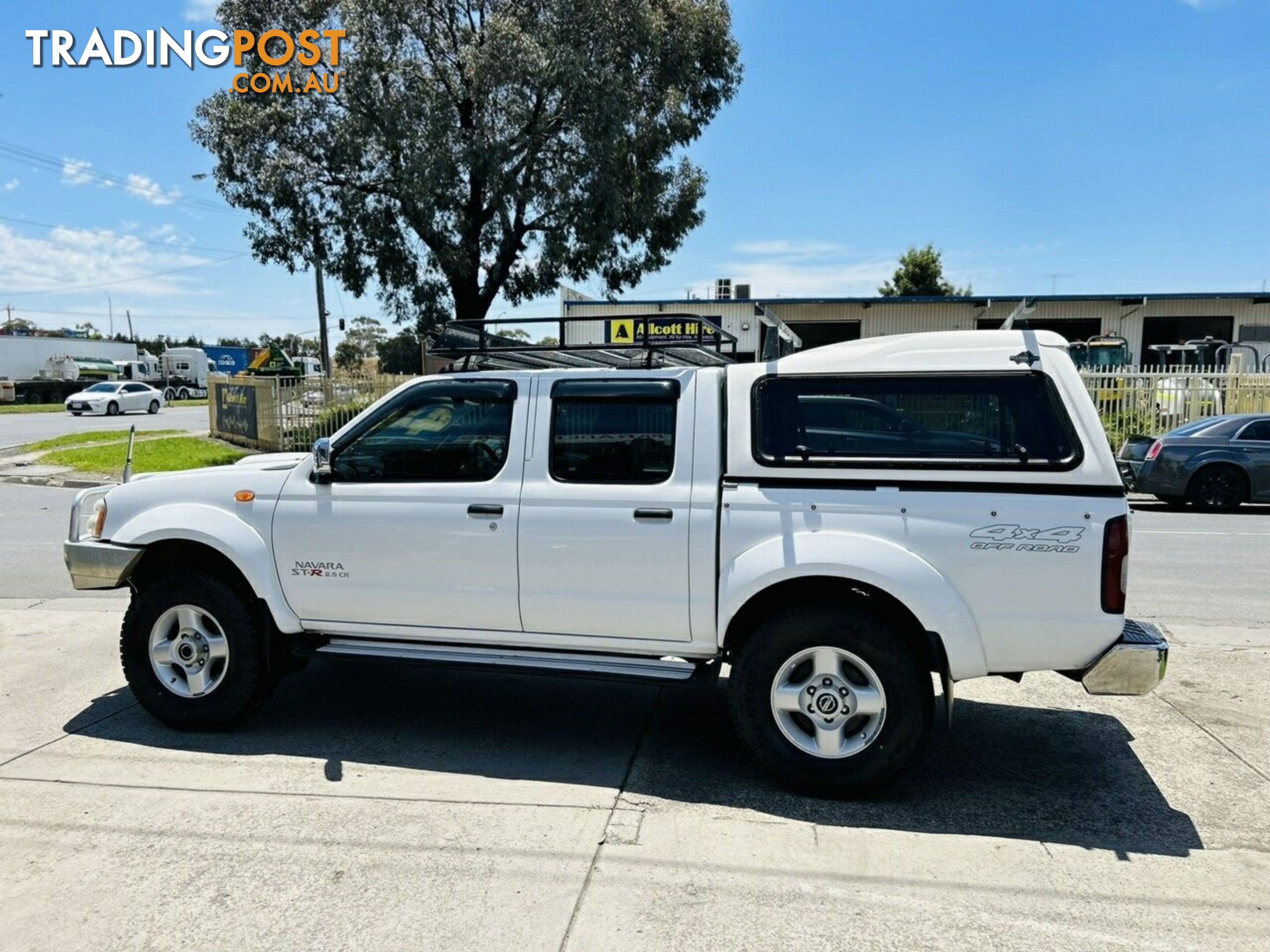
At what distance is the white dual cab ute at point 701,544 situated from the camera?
3900mm

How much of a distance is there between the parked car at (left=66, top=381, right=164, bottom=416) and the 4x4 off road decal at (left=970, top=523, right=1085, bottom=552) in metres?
41.6

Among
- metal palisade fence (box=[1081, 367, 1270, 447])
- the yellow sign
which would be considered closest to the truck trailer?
metal palisade fence (box=[1081, 367, 1270, 447])

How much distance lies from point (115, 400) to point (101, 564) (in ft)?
127

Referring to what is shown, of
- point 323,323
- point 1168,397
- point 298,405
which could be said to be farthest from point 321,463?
point 323,323

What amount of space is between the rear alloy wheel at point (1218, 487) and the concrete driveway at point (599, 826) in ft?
31.1

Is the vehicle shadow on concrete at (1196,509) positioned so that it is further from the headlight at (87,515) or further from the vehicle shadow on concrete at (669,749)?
the headlight at (87,515)

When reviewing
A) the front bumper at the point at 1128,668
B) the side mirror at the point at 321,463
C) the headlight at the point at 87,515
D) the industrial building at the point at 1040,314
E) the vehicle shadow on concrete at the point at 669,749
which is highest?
the industrial building at the point at 1040,314

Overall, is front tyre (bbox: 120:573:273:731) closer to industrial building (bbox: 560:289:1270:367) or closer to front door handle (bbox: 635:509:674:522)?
front door handle (bbox: 635:509:674:522)

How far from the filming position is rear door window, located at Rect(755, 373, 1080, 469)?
3955mm

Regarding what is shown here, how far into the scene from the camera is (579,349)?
4648 millimetres

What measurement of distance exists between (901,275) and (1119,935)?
50.1 meters

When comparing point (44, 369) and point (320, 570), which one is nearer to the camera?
point (320, 570)

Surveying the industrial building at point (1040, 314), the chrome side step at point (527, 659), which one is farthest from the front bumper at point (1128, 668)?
the industrial building at point (1040, 314)

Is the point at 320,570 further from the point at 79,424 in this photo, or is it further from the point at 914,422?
the point at 79,424
